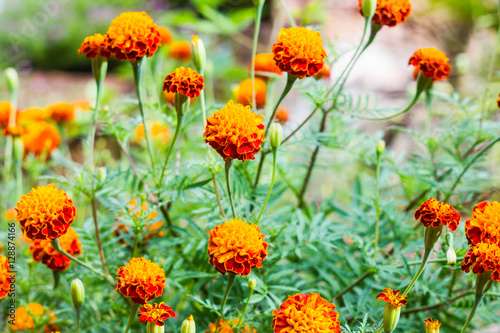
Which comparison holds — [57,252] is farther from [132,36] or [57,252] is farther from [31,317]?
[132,36]

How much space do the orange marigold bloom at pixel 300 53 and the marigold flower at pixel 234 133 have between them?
10 cm

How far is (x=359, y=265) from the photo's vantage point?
2.79 ft

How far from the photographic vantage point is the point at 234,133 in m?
0.57

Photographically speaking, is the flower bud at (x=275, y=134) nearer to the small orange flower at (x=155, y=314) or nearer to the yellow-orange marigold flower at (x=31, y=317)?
the small orange flower at (x=155, y=314)

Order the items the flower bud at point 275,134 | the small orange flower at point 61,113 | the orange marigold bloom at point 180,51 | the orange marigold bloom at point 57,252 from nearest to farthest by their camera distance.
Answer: the flower bud at point 275,134
the orange marigold bloom at point 57,252
the small orange flower at point 61,113
the orange marigold bloom at point 180,51

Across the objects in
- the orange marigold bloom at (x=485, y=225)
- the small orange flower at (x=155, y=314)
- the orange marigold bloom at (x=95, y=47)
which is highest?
the orange marigold bloom at (x=95, y=47)

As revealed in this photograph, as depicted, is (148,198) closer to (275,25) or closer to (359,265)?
(359,265)

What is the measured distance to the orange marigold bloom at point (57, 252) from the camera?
718mm

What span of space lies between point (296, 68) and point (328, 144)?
0.23 metres

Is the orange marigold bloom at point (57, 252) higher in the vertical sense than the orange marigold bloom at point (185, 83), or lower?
lower

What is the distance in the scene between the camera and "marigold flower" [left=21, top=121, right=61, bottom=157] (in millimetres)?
1123

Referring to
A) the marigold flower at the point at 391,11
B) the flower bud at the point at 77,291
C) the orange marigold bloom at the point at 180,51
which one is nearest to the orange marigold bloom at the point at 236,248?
the flower bud at the point at 77,291

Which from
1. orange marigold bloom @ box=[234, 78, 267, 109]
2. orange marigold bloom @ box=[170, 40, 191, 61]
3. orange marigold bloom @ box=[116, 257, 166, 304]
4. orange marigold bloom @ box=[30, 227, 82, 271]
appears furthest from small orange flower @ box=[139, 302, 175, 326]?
orange marigold bloom @ box=[170, 40, 191, 61]

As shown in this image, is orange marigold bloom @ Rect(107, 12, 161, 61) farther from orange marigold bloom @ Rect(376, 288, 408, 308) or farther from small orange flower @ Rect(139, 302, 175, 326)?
orange marigold bloom @ Rect(376, 288, 408, 308)
